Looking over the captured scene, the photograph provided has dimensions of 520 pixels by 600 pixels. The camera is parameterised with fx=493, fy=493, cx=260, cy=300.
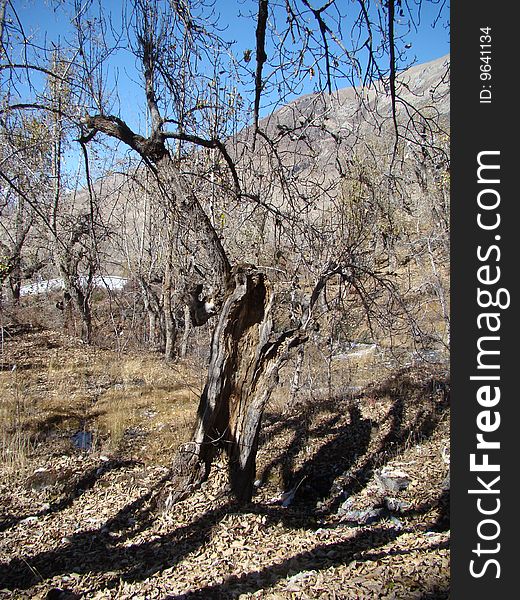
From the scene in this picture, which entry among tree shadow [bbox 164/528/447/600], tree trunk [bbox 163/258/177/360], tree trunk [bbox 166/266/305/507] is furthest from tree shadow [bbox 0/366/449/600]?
tree trunk [bbox 163/258/177/360]

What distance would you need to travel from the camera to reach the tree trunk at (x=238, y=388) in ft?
14.2

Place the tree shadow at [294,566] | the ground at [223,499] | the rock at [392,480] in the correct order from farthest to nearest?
the rock at [392,480]
the ground at [223,499]
the tree shadow at [294,566]

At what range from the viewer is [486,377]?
196cm

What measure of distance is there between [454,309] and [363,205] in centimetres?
395

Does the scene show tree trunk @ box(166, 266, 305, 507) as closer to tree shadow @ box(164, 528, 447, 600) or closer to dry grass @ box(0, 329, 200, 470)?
tree shadow @ box(164, 528, 447, 600)

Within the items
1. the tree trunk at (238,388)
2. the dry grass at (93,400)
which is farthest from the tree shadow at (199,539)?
the dry grass at (93,400)

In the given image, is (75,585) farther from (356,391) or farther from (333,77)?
(356,391)

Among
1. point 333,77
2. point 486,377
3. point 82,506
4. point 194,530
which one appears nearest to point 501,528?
point 486,377

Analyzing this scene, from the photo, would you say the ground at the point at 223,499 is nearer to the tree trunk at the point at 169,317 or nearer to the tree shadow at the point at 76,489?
the tree shadow at the point at 76,489

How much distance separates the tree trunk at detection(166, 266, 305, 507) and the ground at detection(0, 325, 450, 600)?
21 cm

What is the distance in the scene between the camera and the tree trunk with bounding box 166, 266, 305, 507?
4.34m

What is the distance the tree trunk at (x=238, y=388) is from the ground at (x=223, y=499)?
0.70 feet

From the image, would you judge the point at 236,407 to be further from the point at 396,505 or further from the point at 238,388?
the point at 396,505

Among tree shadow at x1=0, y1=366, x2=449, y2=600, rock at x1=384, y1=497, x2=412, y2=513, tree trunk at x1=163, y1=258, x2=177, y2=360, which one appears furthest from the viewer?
tree trunk at x1=163, y1=258, x2=177, y2=360
